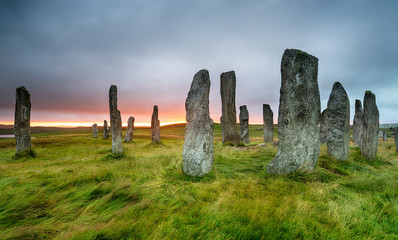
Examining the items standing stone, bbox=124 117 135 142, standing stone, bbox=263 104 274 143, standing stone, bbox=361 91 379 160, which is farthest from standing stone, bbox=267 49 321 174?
standing stone, bbox=124 117 135 142

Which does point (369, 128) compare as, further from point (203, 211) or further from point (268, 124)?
point (203, 211)

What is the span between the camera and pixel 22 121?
9.86m

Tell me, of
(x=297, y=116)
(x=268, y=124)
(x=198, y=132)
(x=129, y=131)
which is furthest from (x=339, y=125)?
(x=129, y=131)

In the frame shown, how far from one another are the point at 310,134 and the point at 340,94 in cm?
440

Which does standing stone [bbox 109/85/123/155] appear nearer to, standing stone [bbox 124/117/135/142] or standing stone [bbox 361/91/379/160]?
standing stone [bbox 124/117/135/142]

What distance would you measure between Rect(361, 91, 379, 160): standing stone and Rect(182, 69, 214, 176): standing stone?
815 centimetres

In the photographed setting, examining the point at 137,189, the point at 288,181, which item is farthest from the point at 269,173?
the point at 137,189

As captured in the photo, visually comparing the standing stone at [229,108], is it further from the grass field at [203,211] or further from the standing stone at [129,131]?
the standing stone at [129,131]

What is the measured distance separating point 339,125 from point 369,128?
216 cm

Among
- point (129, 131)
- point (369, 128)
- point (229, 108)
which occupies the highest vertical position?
point (229, 108)

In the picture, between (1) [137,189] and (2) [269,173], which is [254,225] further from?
(2) [269,173]

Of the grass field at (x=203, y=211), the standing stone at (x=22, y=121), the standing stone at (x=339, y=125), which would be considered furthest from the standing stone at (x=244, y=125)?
the standing stone at (x=22, y=121)

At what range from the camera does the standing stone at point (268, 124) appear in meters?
17.3

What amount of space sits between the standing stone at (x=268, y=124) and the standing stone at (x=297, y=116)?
40.5ft
